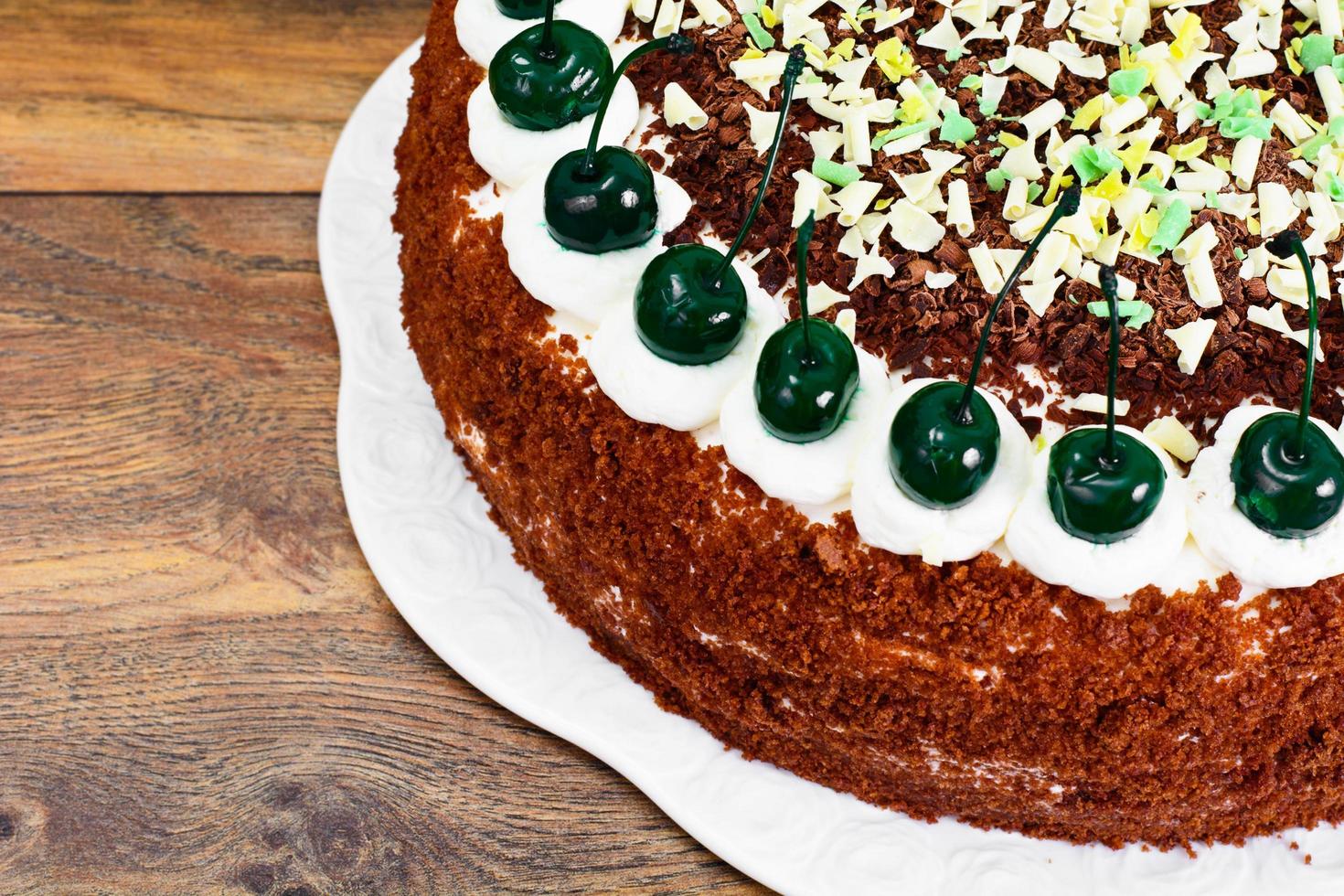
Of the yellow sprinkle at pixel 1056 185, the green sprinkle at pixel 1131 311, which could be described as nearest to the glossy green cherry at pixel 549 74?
the yellow sprinkle at pixel 1056 185

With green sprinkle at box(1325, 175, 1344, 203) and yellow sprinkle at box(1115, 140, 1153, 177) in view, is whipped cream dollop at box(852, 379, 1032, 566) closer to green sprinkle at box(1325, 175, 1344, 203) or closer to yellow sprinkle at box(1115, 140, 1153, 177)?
yellow sprinkle at box(1115, 140, 1153, 177)

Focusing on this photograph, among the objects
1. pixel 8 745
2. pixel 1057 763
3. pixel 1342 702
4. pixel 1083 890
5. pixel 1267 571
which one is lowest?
pixel 8 745

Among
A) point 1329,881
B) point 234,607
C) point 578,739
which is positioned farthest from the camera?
point 234,607

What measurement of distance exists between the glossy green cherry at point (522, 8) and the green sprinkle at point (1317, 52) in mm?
1105

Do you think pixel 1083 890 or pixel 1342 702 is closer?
pixel 1342 702

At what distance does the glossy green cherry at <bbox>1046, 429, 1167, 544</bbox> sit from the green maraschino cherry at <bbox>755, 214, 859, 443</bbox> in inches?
10.3

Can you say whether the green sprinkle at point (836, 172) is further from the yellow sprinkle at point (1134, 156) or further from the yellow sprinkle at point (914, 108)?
the yellow sprinkle at point (1134, 156)

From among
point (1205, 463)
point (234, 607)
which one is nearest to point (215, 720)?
point (234, 607)

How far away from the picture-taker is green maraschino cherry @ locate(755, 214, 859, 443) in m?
1.69

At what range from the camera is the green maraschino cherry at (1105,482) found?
5.42 feet

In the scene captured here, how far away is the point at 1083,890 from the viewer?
6.66 feet

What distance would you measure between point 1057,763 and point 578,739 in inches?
26.9

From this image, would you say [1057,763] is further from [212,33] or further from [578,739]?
[212,33]

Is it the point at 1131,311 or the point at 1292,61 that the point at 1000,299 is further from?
the point at 1292,61
